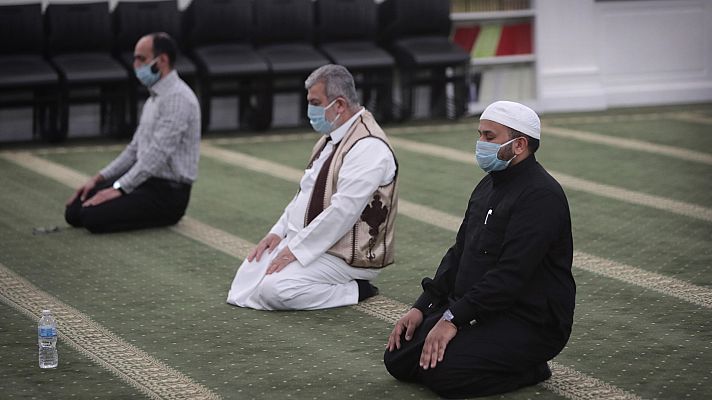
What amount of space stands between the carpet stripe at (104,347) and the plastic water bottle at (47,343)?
14cm

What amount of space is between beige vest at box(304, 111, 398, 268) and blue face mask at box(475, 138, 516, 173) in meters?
1.14

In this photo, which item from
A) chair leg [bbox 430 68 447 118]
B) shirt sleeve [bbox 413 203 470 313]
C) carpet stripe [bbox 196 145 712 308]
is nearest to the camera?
shirt sleeve [bbox 413 203 470 313]

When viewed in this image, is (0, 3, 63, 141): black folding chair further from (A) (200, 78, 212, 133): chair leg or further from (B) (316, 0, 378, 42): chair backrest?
(B) (316, 0, 378, 42): chair backrest

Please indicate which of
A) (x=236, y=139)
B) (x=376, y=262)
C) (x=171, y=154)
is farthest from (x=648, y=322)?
(x=236, y=139)

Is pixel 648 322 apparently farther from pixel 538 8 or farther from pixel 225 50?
pixel 538 8

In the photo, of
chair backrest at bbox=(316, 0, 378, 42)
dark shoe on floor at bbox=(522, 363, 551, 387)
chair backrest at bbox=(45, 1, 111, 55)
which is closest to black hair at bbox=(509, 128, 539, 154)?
dark shoe on floor at bbox=(522, 363, 551, 387)

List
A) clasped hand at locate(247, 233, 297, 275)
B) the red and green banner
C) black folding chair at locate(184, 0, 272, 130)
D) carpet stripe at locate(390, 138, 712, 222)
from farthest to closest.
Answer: the red and green banner, black folding chair at locate(184, 0, 272, 130), carpet stripe at locate(390, 138, 712, 222), clasped hand at locate(247, 233, 297, 275)

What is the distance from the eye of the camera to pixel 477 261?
3703 millimetres

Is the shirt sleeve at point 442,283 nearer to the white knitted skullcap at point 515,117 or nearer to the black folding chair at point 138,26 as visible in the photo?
the white knitted skullcap at point 515,117

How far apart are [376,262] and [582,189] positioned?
284 centimetres

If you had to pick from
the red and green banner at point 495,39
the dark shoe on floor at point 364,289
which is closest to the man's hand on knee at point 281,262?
the dark shoe on floor at point 364,289

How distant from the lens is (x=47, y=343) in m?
4.05

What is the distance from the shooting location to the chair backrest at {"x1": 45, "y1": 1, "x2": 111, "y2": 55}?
9.35 meters

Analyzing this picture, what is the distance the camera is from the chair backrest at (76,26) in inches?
368
